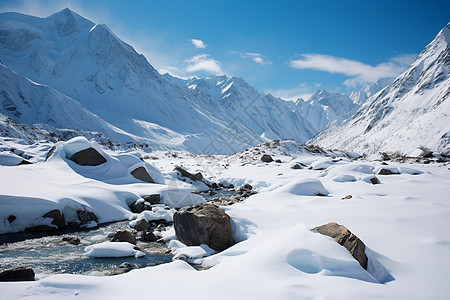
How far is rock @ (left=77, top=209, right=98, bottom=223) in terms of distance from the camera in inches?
396

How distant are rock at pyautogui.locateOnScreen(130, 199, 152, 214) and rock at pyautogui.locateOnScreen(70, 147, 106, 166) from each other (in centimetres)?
492

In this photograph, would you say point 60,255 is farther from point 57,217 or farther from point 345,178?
point 345,178

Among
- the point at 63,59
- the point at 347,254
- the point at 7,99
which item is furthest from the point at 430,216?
the point at 63,59

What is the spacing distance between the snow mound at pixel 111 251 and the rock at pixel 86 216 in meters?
3.31

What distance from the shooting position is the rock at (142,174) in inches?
640

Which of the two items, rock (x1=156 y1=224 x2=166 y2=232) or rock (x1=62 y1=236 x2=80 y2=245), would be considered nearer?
rock (x1=62 y1=236 x2=80 y2=245)

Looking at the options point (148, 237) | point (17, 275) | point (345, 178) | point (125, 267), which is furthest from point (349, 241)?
point (345, 178)

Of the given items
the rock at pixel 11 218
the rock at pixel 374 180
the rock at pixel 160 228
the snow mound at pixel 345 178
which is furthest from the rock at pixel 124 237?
the rock at pixel 374 180

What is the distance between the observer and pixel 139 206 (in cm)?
1231

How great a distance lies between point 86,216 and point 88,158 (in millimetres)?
6418

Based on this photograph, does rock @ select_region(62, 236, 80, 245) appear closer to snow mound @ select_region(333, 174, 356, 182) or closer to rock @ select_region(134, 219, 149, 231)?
rock @ select_region(134, 219, 149, 231)

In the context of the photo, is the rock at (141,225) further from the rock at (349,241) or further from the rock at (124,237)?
the rock at (349,241)

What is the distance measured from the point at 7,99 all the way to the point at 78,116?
24295mm

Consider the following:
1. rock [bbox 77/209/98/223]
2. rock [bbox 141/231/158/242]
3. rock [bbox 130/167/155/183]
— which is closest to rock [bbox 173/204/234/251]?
rock [bbox 141/231/158/242]
